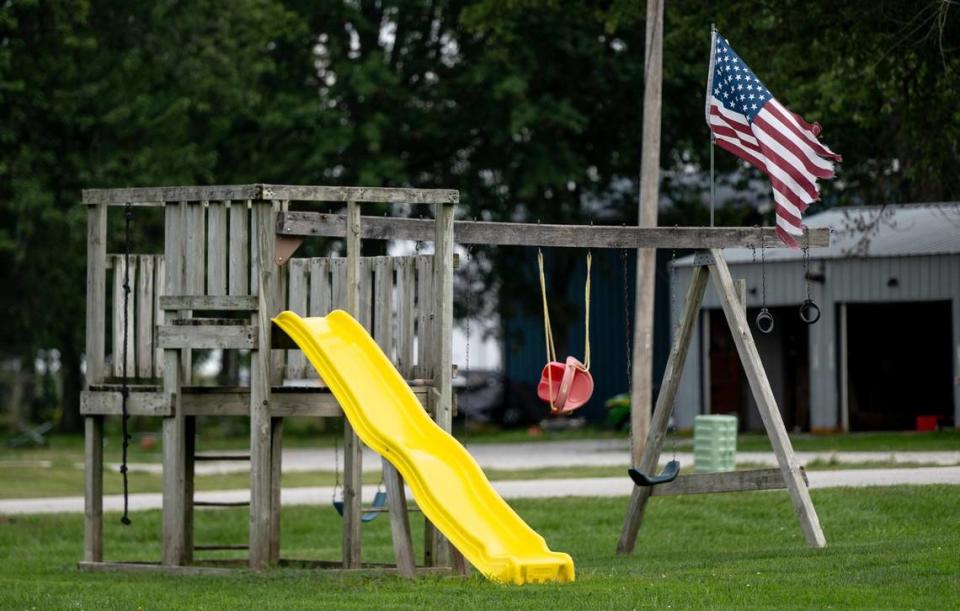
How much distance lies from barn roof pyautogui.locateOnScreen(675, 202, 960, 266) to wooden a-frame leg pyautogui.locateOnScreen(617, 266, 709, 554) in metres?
13.5

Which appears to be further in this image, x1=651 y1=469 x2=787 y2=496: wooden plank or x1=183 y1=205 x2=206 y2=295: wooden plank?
x1=651 y1=469 x2=787 y2=496: wooden plank

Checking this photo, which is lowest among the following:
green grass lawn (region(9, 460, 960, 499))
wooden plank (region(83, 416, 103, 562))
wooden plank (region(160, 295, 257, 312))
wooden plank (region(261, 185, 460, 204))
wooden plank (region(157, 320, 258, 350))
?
green grass lawn (region(9, 460, 960, 499))

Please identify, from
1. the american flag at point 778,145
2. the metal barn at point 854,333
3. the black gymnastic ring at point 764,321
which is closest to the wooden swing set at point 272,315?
the black gymnastic ring at point 764,321

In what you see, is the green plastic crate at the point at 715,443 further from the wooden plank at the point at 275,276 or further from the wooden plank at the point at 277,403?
the wooden plank at the point at 275,276

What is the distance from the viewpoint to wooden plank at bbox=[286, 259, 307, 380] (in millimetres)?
15203

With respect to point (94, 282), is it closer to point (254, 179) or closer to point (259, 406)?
point (259, 406)

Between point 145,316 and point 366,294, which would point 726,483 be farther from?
point 145,316

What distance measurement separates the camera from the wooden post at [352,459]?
13289 millimetres

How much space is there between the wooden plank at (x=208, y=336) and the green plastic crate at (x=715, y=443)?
29.1ft

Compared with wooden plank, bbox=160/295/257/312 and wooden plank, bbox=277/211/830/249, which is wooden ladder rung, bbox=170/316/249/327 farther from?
wooden plank, bbox=277/211/830/249

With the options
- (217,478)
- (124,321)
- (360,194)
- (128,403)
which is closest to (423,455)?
(360,194)

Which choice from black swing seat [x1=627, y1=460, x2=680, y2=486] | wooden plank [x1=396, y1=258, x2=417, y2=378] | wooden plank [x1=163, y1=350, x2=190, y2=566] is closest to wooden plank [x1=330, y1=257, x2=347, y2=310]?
wooden plank [x1=396, y1=258, x2=417, y2=378]

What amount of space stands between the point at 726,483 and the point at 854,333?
1869cm

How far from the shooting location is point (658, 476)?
14.6 metres
